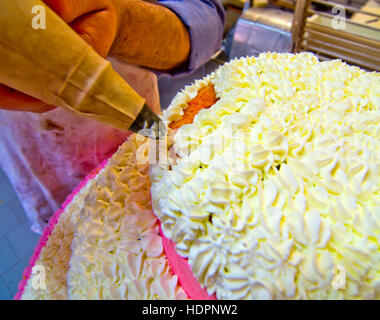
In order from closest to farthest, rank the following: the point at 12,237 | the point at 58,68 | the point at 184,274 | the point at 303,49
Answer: the point at 58,68
the point at 184,274
the point at 12,237
the point at 303,49

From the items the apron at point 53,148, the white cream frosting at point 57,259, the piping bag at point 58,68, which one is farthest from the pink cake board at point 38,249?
the piping bag at point 58,68

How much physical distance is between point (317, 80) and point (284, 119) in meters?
0.26

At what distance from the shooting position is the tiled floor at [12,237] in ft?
5.31

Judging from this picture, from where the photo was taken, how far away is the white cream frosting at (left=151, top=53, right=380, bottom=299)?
0.57 meters

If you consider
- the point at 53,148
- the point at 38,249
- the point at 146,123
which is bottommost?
the point at 38,249

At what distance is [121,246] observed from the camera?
844 mm

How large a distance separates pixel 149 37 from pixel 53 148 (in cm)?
69

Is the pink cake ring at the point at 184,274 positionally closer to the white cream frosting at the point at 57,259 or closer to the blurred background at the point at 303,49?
the white cream frosting at the point at 57,259

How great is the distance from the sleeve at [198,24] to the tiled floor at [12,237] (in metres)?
1.27

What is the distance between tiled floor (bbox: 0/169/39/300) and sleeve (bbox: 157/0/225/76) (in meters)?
1.27

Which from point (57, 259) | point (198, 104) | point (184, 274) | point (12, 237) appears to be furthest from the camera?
point (12, 237)

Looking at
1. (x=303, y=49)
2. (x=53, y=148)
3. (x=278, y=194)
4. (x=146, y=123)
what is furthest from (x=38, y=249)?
(x=303, y=49)

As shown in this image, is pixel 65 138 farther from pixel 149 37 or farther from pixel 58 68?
pixel 58 68

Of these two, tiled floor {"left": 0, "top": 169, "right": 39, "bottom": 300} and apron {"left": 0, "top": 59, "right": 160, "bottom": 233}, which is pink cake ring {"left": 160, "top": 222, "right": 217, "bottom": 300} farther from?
tiled floor {"left": 0, "top": 169, "right": 39, "bottom": 300}
